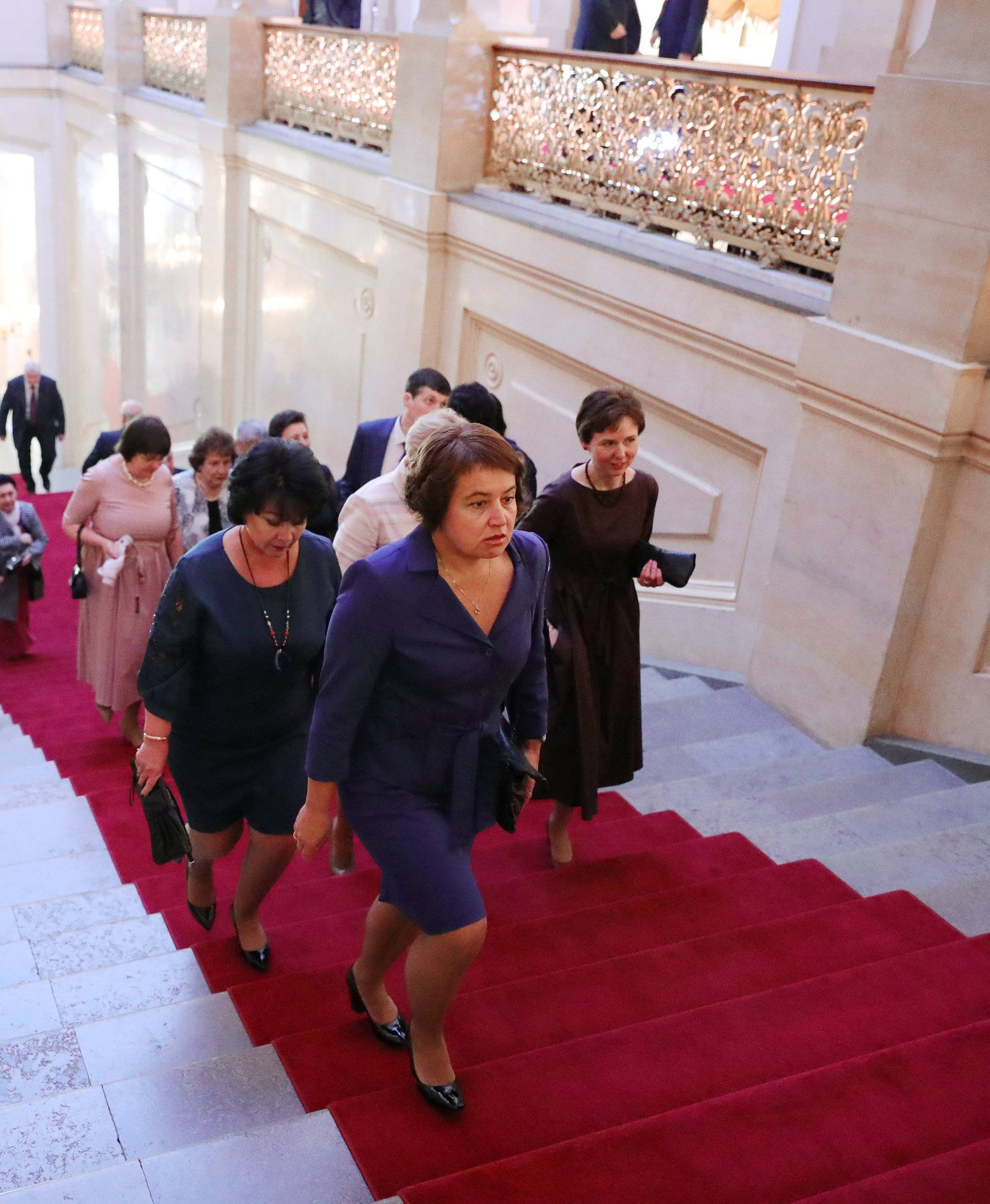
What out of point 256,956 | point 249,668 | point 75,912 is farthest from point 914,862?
point 75,912

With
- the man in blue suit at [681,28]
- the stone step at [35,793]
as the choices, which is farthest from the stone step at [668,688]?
the man in blue suit at [681,28]

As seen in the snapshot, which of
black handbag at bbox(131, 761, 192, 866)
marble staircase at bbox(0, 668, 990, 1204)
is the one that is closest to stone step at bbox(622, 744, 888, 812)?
marble staircase at bbox(0, 668, 990, 1204)

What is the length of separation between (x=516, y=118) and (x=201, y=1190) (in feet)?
20.4

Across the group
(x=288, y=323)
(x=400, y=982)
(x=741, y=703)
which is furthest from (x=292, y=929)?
(x=288, y=323)

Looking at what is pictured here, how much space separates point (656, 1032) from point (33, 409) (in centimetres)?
1310

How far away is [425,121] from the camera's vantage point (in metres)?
7.51

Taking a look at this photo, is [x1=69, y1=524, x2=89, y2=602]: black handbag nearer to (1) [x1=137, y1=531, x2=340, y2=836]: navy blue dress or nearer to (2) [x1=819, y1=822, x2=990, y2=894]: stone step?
(1) [x1=137, y1=531, x2=340, y2=836]: navy blue dress

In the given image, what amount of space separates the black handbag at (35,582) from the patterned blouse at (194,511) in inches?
114

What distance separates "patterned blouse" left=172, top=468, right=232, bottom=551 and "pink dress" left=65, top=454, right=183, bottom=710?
2.3 inches

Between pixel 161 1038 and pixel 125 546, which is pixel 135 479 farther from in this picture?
pixel 161 1038

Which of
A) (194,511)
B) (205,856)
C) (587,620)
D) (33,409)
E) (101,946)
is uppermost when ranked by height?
(587,620)

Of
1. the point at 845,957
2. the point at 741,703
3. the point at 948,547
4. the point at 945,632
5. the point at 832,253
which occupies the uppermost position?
the point at 832,253

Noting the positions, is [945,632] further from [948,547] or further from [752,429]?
[752,429]

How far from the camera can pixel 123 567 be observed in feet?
17.8
